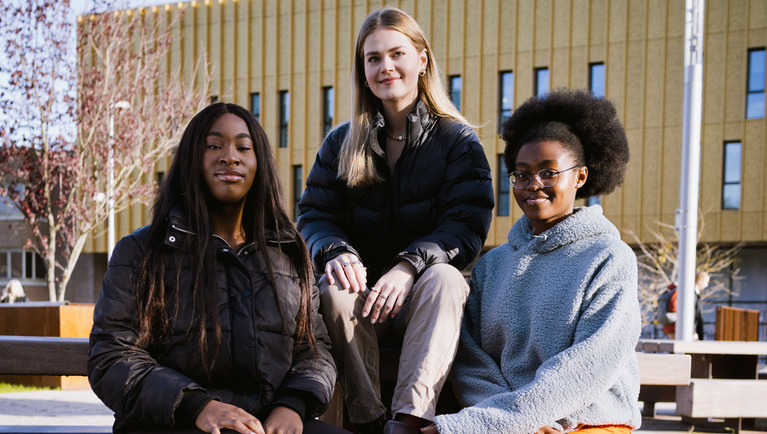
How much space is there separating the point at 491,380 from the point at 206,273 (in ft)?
3.65

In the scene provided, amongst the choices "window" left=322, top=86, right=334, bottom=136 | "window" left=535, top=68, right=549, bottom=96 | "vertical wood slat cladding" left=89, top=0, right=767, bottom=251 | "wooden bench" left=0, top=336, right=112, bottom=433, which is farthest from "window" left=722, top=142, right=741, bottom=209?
"wooden bench" left=0, top=336, right=112, bottom=433

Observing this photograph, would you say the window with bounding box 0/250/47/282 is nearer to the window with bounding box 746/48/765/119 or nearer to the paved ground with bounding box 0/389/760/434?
the paved ground with bounding box 0/389/760/434

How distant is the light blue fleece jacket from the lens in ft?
8.55

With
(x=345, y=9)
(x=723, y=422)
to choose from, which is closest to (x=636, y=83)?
(x=345, y=9)

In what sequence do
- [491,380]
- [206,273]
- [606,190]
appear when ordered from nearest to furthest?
[206,273], [491,380], [606,190]

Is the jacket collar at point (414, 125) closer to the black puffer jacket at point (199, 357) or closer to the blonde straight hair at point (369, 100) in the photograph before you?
the blonde straight hair at point (369, 100)

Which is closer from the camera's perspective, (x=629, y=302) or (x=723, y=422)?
(x=629, y=302)

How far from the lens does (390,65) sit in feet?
11.6

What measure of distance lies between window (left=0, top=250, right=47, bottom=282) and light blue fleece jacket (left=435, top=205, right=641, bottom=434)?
33851 mm

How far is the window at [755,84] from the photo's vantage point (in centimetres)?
2247

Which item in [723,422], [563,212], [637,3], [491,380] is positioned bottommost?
[723,422]

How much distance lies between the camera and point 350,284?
3084 mm

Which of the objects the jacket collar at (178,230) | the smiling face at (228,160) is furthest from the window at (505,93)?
the jacket collar at (178,230)

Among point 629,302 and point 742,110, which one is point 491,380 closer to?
point 629,302
